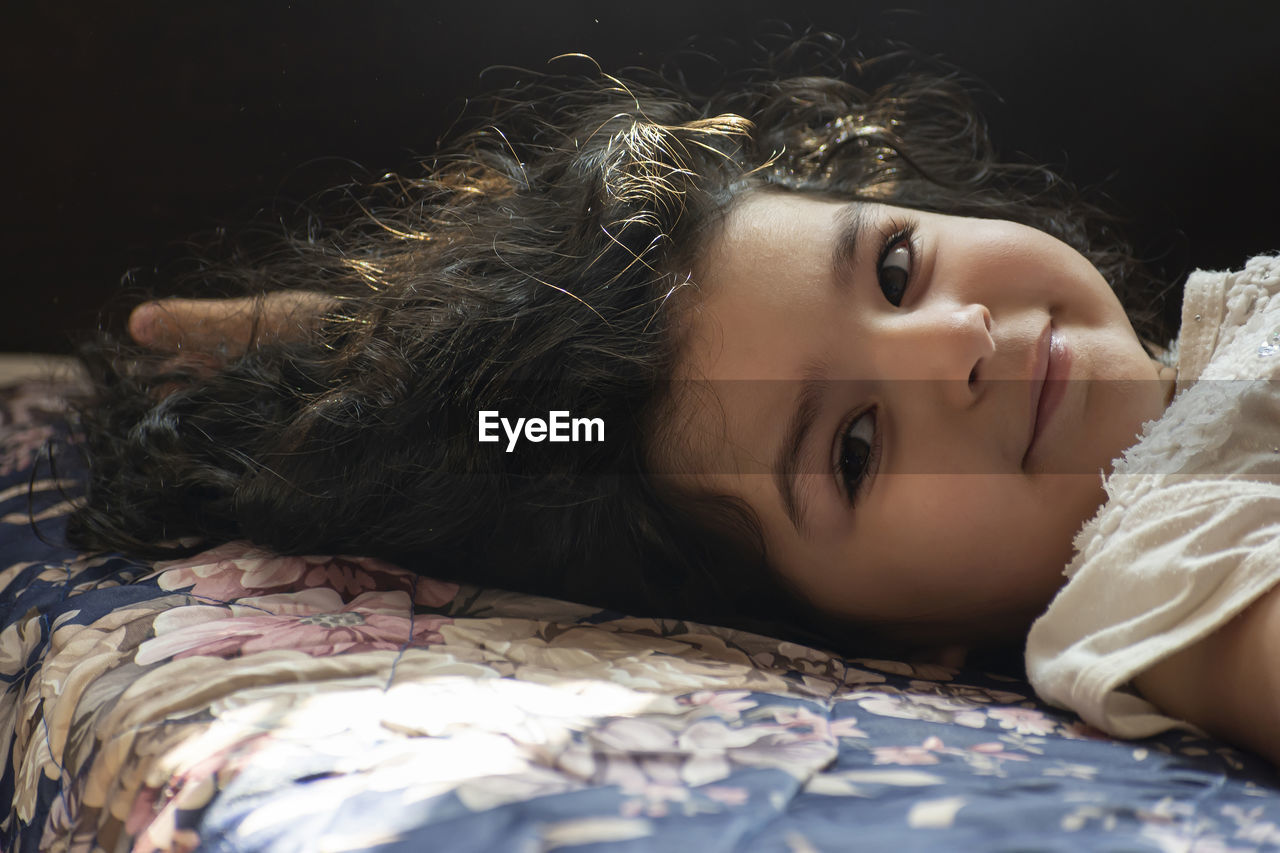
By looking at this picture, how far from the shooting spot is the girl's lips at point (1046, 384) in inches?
30.0

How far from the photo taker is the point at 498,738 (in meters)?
0.51

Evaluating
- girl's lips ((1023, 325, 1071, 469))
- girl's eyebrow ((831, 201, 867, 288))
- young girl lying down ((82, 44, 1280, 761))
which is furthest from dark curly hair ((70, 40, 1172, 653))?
girl's lips ((1023, 325, 1071, 469))

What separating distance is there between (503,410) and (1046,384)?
419 millimetres

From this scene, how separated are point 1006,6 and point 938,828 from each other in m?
1.00

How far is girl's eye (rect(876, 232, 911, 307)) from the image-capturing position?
802mm

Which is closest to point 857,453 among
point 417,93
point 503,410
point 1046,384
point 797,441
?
point 797,441

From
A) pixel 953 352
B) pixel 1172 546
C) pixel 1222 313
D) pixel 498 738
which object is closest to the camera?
pixel 498 738

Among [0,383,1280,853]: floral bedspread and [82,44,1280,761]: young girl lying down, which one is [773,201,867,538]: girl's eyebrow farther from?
[0,383,1280,853]: floral bedspread

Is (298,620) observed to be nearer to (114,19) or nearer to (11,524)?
(11,524)

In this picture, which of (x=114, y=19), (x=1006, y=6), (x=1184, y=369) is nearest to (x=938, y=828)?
(x=1184, y=369)

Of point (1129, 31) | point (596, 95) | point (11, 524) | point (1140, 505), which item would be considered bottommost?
point (11, 524)

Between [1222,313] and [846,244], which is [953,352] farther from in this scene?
[1222,313]

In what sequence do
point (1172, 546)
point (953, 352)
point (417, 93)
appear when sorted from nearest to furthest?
point (1172, 546) < point (953, 352) < point (417, 93)

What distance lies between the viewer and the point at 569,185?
91cm
